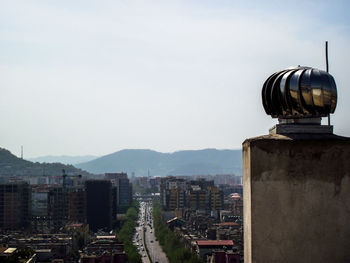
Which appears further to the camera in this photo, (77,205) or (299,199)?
(77,205)

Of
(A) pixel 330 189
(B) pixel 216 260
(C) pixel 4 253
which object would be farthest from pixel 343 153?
(B) pixel 216 260

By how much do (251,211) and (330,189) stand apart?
799 mm

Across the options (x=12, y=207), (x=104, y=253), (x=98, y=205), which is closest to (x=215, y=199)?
(x=98, y=205)

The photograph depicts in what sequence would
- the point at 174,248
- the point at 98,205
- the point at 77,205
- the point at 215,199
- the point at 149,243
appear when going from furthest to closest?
the point at 215,199 → the point at 77,205 → the point at 98,205 → the point at 149,243 → the point at 174,248

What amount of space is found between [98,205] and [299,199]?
93585 millimetres

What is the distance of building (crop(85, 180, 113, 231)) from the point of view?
9762 cm

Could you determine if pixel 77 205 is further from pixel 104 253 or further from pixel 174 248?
pixel 104 253

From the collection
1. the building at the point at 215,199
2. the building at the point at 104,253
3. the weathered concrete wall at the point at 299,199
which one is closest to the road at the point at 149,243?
the building at the point at 104,253

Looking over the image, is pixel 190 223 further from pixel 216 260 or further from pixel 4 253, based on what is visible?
pixel 4 253

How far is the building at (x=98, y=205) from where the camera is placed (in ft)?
320

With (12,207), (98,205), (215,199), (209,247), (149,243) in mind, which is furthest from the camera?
(215,199)

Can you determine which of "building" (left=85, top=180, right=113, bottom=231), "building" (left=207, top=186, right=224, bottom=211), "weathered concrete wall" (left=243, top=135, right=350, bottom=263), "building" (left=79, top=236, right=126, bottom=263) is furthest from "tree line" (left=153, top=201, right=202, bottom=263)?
"weathered concrete wall" (left=243, top=135, right=350, bottom=263)

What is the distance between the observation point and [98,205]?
98312 millimetres

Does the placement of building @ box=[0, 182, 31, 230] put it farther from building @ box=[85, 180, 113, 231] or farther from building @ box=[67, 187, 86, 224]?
building @ box=[85, 180, 113, 231]
